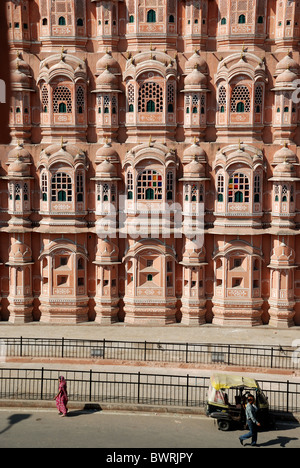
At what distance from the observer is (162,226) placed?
31.1m

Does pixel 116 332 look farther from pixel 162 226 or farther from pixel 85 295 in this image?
pixel 162 226

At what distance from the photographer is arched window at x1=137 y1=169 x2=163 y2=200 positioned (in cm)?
3095

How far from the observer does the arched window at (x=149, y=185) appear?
31.0 m

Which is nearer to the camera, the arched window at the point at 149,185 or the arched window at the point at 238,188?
the arched window at the point at 238,188

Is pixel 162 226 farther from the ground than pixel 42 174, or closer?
closer

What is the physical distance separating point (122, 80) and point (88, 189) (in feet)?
20.4

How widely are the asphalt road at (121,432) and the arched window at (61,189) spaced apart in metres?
13.6

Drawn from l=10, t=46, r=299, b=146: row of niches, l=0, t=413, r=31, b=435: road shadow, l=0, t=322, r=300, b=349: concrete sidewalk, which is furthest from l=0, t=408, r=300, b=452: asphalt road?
l=10, t=46, r=299, b=146: row of niches

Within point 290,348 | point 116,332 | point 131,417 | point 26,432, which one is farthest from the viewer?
point 116,332

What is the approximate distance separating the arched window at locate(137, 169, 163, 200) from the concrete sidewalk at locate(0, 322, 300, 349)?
719cm

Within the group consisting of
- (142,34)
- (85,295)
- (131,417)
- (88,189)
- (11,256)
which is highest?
(142,34)

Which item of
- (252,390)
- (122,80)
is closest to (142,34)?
(122,80)

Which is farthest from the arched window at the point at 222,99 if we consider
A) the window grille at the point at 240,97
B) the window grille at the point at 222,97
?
the window grille at the point at 240,97

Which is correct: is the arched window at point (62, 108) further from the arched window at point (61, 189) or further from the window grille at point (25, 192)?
the window grille at point (25, 192)
